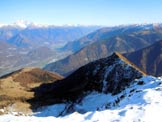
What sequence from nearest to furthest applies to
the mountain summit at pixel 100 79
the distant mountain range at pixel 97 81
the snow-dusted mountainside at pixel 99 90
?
the snow-dusted mountainside at pixel 99 90 → the distant mountain range at pixel 97 81 → the mountain summit at pixel 100 79

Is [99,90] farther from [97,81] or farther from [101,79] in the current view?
[101,79]

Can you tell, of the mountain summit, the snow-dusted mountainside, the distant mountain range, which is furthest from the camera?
the mountain summit

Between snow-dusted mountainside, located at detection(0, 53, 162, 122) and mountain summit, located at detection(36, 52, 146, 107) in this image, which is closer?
snow-dusted mountainside, located at detection(0, 53, 162, 122)

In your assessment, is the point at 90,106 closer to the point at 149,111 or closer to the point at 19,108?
the point at 19,108

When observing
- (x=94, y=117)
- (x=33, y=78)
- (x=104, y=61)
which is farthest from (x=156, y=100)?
(x=33, y=78)

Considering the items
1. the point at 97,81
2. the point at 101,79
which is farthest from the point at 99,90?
the point at 101,79

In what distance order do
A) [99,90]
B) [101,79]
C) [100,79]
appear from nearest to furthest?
[99,90] < [101,79] < [100,79]

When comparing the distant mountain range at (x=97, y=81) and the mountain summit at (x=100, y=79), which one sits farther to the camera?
the mountain summit at (x=100, y=79)

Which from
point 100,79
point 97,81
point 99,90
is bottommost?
point 99,90
